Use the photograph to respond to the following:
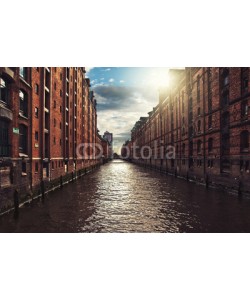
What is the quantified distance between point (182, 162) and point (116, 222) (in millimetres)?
27839

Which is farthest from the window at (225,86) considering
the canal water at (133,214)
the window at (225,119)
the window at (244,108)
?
the canal water at (133,214)

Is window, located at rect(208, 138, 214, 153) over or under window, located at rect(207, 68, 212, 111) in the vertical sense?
under

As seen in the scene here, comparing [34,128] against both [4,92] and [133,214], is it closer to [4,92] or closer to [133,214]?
[4,92]

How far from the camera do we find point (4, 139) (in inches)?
545

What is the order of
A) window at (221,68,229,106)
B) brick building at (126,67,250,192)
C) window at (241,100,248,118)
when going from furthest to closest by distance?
window at (221,68,229,106) < brick building at (126,67,250,192) < window at (241,100,248,118)

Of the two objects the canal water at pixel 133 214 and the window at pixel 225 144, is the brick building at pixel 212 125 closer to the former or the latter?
the window at pixel 225 144

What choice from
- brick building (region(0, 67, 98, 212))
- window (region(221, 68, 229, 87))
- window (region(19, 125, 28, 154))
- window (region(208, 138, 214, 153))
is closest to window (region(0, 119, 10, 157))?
brick building (region(0, 67, 98, 212))

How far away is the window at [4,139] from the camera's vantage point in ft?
44.6

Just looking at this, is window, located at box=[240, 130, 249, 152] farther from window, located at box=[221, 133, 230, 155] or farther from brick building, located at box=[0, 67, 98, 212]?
brick building, located at box=[0, 67, 98, 212]

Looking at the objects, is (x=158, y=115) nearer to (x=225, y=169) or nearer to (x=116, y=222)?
(x=225, y=169)

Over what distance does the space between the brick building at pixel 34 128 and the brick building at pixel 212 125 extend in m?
15.9

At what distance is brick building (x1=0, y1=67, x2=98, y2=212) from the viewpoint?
13.7 m

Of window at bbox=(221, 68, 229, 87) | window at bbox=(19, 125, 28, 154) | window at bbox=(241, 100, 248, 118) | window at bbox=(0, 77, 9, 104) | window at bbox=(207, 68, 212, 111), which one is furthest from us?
window at bbox=(207, 68, 212, 111)

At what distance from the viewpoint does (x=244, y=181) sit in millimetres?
18734
